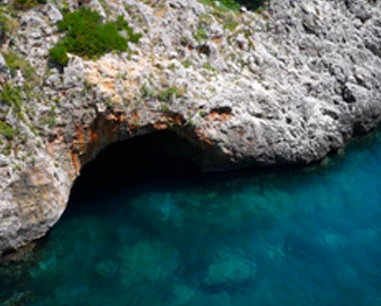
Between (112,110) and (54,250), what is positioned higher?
(112,110)

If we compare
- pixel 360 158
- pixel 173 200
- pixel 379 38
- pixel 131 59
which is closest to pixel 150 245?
pixel 173 200

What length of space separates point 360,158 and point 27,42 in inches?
692

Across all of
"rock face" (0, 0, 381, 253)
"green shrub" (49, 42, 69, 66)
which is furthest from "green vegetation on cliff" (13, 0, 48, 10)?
"green shrub" (49, 42, 69, 66)

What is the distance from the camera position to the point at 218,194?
68.2 ft

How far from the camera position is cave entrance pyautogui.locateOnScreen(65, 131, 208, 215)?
20641 mm

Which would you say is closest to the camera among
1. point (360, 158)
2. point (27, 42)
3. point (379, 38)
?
point (27, 42)

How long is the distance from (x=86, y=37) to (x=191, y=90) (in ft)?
15.9

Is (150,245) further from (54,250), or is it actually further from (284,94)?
(284,94)

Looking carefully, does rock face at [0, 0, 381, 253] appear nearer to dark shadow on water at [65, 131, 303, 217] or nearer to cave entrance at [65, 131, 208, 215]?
dark shadow on water at [65, 131, 303, 217]

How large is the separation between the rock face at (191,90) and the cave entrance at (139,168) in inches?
47.1

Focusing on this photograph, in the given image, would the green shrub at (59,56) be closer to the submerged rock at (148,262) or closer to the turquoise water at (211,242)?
the turquoise water at (211,242)

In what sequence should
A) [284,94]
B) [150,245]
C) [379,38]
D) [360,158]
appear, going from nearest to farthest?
1. [150,245]
2. [284,94]
3. [360,158]
4. [379,38]

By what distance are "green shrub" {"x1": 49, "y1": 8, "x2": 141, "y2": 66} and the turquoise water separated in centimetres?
649

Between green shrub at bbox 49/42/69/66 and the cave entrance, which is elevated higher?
green shrub at bbox 49/42/69/66
